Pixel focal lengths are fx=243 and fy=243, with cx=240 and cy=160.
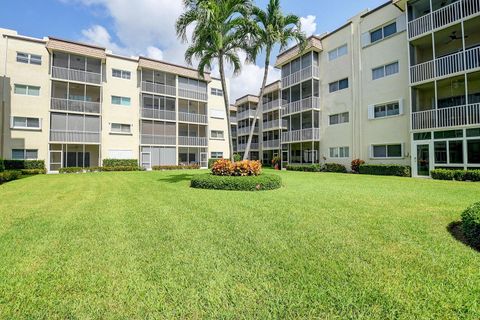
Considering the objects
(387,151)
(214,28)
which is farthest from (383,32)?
(214,28)

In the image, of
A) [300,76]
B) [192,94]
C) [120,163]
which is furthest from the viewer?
[192,94]

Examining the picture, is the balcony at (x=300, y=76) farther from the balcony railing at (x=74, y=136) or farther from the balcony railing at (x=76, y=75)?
the balcony railing at (x=74, y=136)

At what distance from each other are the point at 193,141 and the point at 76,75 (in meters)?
14.4

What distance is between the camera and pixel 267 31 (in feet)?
45.8

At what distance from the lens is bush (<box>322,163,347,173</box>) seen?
22.8m

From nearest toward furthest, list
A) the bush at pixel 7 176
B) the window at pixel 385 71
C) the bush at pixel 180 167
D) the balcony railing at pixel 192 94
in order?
the bush at pixel 7 176 → the window at pixel 385 71 → the bush at pixel 180 167 → the balcony railing at pixel 192 94

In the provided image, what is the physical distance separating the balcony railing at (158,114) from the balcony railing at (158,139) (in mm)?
2287

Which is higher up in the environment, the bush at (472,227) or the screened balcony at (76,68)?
the screened balcony at (76,68)

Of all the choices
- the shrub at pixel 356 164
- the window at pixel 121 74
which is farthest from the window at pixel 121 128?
the shrub at pixel 356 164

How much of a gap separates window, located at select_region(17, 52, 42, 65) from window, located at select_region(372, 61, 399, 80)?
31589 mm

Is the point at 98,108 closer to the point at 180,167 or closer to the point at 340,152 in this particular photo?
the point at 180,167

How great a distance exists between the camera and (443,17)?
15930 millimetres

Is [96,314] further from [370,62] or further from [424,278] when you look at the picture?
[370,62]

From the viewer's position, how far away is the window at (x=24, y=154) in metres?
22.6
